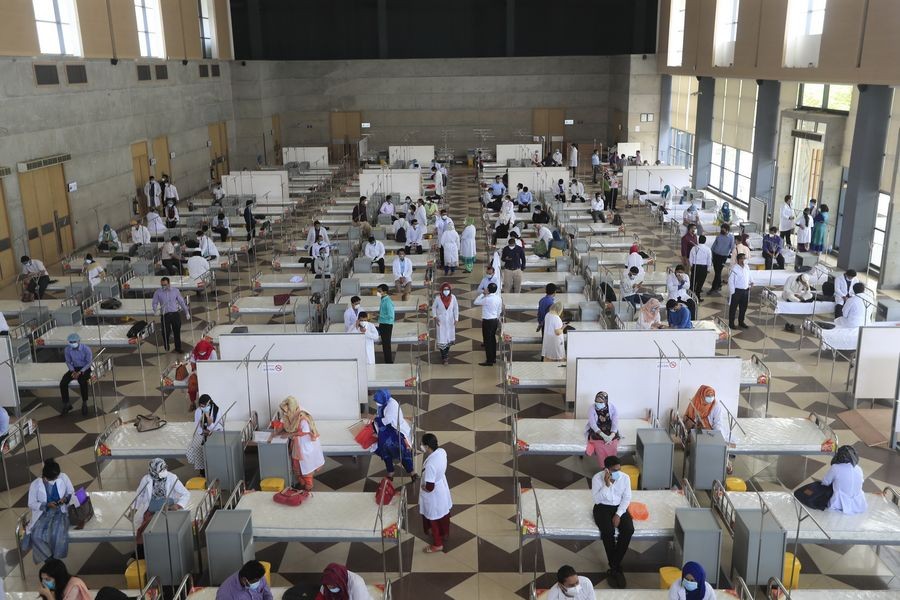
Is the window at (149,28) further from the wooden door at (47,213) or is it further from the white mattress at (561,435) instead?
the white mattress at (561,435)

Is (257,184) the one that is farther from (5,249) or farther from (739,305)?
(739,305)

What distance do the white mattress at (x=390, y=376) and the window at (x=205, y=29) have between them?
90.6ft

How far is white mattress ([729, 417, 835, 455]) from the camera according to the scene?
9617mm

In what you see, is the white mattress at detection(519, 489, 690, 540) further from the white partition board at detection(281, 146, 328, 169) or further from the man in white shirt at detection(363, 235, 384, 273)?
the white partition board at detection(281, 146, 328, 169)

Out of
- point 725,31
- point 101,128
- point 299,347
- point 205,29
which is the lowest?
point 299,347

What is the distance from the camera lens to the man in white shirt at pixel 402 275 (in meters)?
16.0

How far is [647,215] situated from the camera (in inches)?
1099

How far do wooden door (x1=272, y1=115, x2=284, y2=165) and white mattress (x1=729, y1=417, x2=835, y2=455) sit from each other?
3488cm

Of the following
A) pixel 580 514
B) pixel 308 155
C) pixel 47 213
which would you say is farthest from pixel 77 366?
pixel 308 155

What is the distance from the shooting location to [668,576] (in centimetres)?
761

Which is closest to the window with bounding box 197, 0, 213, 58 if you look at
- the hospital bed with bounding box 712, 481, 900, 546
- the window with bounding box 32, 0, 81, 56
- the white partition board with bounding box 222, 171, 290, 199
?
the white partition board with bounding box 222, 171, 290, 199

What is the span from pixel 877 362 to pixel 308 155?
2939 centimetres

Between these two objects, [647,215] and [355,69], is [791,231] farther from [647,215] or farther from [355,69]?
[355,69]

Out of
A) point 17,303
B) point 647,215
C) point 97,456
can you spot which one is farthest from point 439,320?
point 647,215
